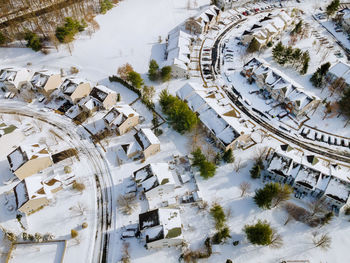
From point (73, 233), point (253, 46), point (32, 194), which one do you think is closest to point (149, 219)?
point (73, 233)

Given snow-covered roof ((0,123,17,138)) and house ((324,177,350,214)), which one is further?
snow-covered roof ((0,123,17,138))

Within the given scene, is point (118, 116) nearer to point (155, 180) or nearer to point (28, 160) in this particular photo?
point (155, 180)

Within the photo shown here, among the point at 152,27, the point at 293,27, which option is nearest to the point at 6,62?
the point at 152,27

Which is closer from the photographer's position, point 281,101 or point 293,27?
point 281,101

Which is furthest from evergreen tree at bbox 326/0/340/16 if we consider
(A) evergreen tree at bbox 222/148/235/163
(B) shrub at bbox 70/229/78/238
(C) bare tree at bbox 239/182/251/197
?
(B) shrub at bbox 70/229/78/238

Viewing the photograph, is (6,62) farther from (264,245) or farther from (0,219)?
(264,245)

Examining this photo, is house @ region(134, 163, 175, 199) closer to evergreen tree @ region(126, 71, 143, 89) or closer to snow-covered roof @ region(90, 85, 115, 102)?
snow-covered roof @ region(90, 85, 115, 102)
